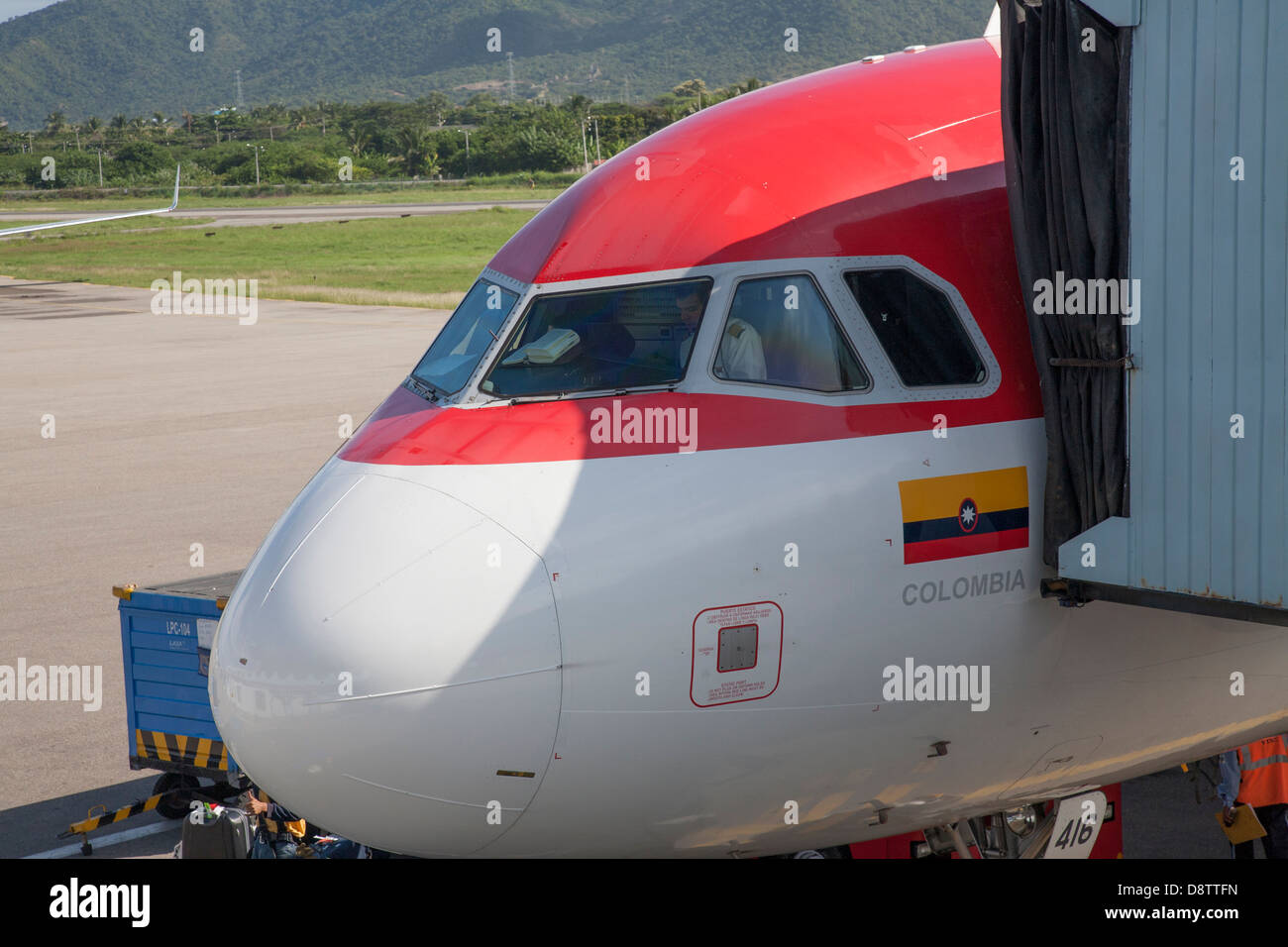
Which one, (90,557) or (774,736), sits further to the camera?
(90,557)

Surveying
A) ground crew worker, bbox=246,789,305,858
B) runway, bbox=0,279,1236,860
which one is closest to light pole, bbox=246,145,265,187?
runway, bbox=0,279,1236,860

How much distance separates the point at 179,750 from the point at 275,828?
1874 mm

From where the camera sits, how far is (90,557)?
18.8 m

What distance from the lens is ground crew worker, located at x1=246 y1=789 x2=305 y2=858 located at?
914 centimetres

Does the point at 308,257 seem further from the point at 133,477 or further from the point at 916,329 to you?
the point at 916,329

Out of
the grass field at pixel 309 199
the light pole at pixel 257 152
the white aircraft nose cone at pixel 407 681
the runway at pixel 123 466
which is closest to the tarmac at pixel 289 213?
the grass field at pixel 309 199

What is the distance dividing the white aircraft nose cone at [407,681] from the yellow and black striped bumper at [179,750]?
5.56 metres

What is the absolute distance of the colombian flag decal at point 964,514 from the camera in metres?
5.91

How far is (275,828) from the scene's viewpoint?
9500 millimetres

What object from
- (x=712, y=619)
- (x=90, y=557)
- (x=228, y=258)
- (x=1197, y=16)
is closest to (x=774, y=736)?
(x=712, y=619)

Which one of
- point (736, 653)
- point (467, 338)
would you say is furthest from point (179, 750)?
point (736, 653)

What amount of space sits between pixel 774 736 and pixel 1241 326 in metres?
2.66
